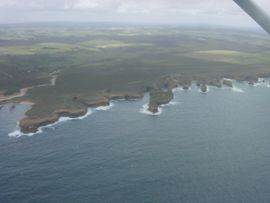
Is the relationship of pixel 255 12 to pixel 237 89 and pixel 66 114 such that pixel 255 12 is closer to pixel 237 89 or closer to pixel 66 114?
pixel 66 114

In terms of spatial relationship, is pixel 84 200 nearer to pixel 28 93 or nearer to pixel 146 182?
pixel 146 182

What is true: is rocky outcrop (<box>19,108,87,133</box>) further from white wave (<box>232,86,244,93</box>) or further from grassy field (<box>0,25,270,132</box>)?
white wave (<box>232,86,244,93</box>)

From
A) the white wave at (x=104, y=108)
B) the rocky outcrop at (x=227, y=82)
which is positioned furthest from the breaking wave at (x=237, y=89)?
the white wave at (x=104, y=108)

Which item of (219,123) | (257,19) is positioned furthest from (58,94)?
(257,19)

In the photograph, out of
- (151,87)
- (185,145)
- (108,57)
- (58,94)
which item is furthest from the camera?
(108,57)

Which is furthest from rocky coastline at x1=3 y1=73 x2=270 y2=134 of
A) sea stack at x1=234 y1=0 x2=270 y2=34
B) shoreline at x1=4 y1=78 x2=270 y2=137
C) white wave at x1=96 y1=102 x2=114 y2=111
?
sea stack at x1=234 y1=0 x2=270 y2=34
